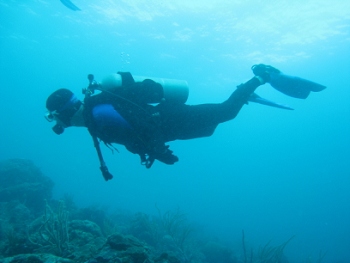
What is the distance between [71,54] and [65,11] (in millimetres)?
16541

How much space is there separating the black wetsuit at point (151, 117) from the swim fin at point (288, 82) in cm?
58

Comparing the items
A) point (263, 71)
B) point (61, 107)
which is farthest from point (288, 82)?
point (61, 107)

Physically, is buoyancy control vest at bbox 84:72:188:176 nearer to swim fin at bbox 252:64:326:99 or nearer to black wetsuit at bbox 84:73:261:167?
black wetsuit at bbox 84:73:261:167

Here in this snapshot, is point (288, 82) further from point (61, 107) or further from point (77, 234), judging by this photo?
point (77, 234)

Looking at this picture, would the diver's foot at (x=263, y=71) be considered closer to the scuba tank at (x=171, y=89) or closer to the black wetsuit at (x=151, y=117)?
the black wetsuit at (x=151, y=117)

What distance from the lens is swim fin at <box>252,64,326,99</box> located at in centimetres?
564

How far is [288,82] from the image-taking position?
18.6 feet

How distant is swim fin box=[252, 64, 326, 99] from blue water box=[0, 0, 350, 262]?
9013mm

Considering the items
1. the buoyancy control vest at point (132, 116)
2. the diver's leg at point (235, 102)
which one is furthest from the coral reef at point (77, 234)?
Answer: the diver's leg at point (235, 102)

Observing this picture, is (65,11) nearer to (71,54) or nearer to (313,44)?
(71,54)

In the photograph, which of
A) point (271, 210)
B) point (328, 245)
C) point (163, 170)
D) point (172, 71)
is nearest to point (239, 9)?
point (172, 71)

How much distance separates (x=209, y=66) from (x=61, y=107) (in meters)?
33.5

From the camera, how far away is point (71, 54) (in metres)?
44.9

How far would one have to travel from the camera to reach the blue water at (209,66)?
81.4ft
